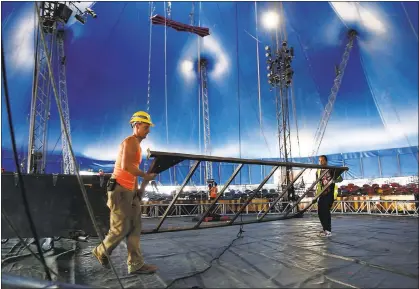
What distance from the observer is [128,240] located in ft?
9.31

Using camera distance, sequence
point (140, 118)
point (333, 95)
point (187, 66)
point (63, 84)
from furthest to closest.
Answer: point (187, 66) → point (333, 95) → point (63, 84) → point (140, 118)

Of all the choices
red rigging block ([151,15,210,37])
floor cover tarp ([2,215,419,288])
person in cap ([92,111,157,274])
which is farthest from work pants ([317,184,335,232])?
red rigging block ([151,15,210,37])

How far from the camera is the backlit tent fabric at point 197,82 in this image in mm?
17641

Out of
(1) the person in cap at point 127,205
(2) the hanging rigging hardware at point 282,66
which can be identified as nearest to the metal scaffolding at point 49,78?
(2) the hanging rigging hardware at point 282,66

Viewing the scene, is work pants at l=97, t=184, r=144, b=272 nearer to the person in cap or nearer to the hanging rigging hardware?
the person in cap

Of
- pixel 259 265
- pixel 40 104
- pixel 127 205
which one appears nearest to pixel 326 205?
pixel 259 265

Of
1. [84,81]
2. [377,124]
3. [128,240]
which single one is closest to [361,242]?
[128,240]

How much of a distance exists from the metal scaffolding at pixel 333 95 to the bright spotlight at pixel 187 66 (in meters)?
10.4

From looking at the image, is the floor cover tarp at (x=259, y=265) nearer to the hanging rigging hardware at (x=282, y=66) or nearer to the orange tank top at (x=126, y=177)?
the orange tank top at (x=126, y=177)

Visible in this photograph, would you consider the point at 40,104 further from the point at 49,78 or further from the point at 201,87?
the point at 201,87

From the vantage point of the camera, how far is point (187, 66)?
20.8 meters

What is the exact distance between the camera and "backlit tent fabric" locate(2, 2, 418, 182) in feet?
57.9

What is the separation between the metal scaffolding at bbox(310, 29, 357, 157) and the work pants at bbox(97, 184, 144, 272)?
1925 cm

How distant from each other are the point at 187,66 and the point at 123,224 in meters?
19.2
